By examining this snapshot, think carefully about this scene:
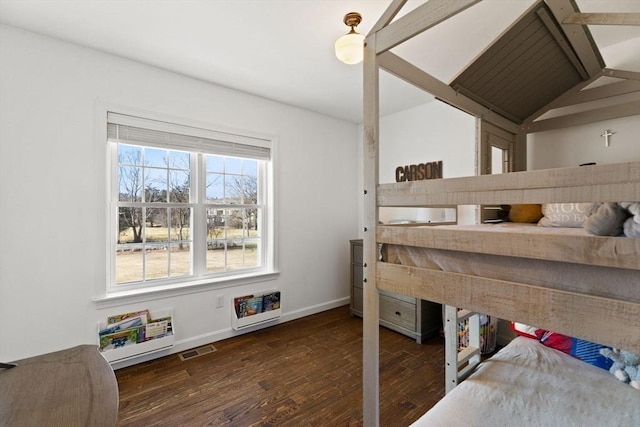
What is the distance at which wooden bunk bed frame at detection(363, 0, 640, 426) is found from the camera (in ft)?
2.20

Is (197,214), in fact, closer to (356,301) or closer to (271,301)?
(271,301)

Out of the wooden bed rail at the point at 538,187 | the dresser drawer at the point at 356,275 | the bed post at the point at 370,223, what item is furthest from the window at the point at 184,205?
the wooden bed rail at the point at 538,187

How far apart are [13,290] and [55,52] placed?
5.63 feet

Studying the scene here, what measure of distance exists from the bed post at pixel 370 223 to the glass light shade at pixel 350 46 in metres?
0.69

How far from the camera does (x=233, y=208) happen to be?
3062 millimetres

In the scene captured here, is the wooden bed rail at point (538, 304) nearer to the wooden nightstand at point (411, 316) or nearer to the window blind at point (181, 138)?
the wooden nightstand at point (411, 316)

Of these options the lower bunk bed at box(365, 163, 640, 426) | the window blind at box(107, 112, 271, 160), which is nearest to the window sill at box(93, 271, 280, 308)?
the window blind at box(107, 112, 271, 160)

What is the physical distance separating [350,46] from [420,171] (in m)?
1.89

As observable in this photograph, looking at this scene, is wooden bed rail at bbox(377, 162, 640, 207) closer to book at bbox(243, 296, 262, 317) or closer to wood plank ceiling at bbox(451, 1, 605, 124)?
wood plank ceiling at bbox(451, 1, 605, 124)

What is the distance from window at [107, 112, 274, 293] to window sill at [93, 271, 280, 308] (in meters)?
0.06

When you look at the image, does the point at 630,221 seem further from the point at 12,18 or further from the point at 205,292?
the point at 12,18

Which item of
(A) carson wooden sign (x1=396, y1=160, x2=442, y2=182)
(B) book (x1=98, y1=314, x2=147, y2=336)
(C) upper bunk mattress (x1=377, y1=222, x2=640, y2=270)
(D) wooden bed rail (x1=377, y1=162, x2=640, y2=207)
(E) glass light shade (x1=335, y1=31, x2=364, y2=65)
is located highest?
(E) glass light shade (x1=335, y1=31, x2=364, y2=65)

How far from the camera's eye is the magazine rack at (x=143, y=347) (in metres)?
2.23

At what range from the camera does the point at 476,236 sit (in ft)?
2.89
